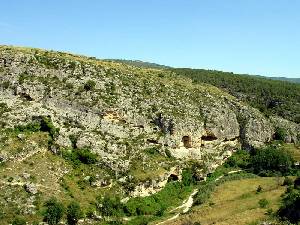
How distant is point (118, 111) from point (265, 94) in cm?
7465

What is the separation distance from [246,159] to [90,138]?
34234mm

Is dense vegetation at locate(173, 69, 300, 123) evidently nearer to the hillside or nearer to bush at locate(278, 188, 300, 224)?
the hillside

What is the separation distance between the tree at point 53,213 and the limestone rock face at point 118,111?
13622mm

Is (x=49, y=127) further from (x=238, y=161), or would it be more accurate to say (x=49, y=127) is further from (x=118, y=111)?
(x=238, y=161)

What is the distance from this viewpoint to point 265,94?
15675cm

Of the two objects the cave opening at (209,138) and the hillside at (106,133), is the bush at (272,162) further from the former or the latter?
the cave opening at (209,138)

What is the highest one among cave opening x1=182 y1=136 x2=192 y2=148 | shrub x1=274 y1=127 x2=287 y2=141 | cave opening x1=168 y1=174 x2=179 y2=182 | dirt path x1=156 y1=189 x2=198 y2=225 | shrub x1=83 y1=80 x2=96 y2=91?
shrub x1=83 y1=80 x2=96 y2=91

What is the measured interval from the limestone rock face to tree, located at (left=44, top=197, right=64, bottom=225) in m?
13.6

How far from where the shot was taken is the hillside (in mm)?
75375

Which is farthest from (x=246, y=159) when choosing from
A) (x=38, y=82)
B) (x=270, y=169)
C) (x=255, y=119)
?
(x=38, y=82)

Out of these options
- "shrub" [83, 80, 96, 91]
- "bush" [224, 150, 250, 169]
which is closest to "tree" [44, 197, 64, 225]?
"shrub" [83, 80, 96, 91]

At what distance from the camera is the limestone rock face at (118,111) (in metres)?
87.8

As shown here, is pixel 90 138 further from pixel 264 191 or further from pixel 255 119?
pixel 255 119

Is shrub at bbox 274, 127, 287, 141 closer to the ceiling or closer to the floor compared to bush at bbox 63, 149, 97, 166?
closer to the ceiling
